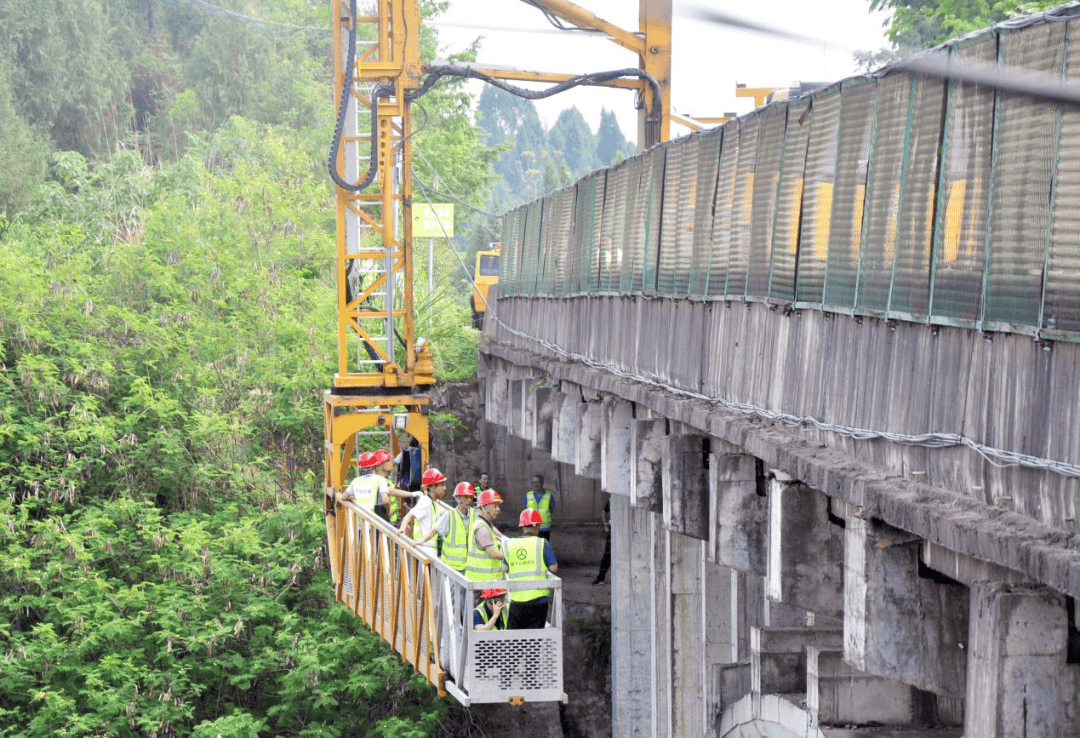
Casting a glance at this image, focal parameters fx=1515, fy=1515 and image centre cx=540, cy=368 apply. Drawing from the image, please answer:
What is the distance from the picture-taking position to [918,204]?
7438mm

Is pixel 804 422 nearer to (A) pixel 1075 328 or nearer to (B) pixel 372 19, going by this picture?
(A) pixel 1075 328

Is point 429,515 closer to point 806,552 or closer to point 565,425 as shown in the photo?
point 565,425

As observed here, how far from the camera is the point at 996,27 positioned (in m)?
6.30

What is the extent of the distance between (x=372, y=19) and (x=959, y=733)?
52.1 feet

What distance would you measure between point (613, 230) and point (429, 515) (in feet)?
11.8

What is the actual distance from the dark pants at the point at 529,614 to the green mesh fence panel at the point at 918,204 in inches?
241

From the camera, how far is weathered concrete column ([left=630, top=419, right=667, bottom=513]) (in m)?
13.4

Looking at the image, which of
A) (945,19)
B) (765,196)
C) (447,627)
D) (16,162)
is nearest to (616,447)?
(447,627)

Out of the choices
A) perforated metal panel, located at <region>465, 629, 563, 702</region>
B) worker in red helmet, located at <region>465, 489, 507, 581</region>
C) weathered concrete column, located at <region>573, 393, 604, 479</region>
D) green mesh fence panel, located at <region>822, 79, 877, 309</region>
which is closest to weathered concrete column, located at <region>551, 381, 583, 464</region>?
weathered concrete column, located at <region>573, 393, 604, 479</region>

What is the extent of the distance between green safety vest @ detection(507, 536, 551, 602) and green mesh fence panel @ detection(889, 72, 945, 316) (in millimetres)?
5830

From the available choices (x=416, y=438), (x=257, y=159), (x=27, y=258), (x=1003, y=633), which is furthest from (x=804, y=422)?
(x=257, y=159)

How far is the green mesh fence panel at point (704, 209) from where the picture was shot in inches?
463

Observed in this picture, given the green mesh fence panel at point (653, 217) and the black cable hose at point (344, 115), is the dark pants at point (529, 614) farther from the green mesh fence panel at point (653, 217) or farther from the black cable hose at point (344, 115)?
the black cable hose at point (344, 115)

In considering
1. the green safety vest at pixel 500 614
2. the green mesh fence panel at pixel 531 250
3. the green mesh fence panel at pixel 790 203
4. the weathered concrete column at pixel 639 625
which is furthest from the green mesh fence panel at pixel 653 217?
the green mesh fence panel at pixel 531 250
